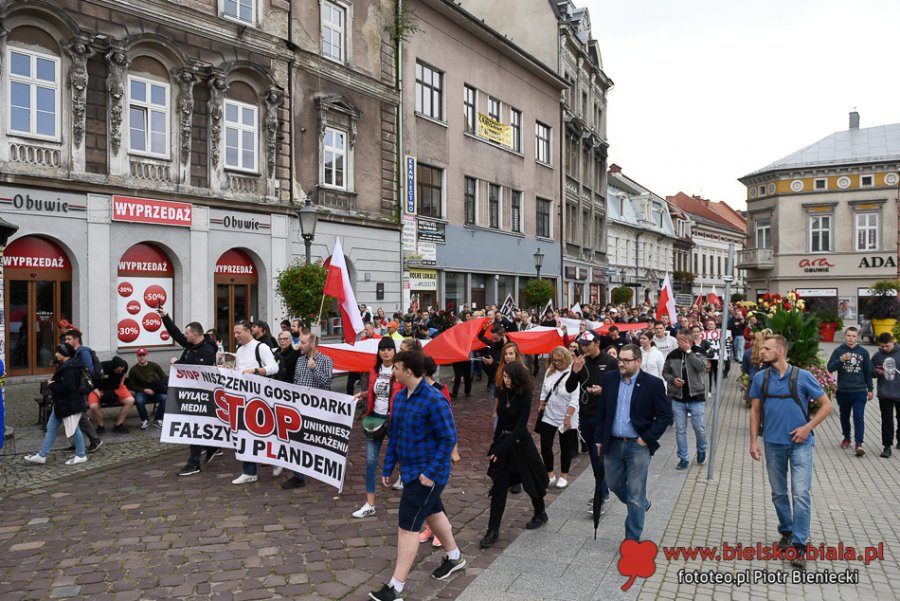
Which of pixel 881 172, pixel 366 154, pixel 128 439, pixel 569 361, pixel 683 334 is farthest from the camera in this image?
pixel 881 172

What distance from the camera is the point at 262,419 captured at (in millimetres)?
8164

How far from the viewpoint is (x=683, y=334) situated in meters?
9.17

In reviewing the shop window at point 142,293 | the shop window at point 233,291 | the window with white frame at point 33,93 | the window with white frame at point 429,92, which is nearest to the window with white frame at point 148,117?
the window with white frame at point 33,93

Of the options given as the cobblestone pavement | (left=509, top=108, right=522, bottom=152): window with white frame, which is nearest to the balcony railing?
(left=509, top=108, right=522, bottom=152): window with white frame

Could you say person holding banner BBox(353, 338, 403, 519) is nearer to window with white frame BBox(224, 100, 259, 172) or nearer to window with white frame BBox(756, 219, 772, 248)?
window with white frame BBox(224, 100, 259, 172)

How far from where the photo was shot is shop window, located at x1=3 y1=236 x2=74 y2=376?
50.5 feet

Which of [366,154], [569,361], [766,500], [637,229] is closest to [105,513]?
[569,361]

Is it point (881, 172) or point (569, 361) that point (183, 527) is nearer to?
point (569, 361)

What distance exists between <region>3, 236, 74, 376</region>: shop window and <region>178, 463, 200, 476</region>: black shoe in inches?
361

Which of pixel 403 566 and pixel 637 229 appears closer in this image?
pixel 403 566

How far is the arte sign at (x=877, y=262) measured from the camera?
150 ft

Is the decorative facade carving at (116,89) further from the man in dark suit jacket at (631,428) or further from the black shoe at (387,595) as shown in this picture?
the black shoe at (387,595)

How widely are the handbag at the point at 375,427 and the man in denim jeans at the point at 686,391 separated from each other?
398 cm

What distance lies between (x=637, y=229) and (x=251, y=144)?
39671 millimetres
